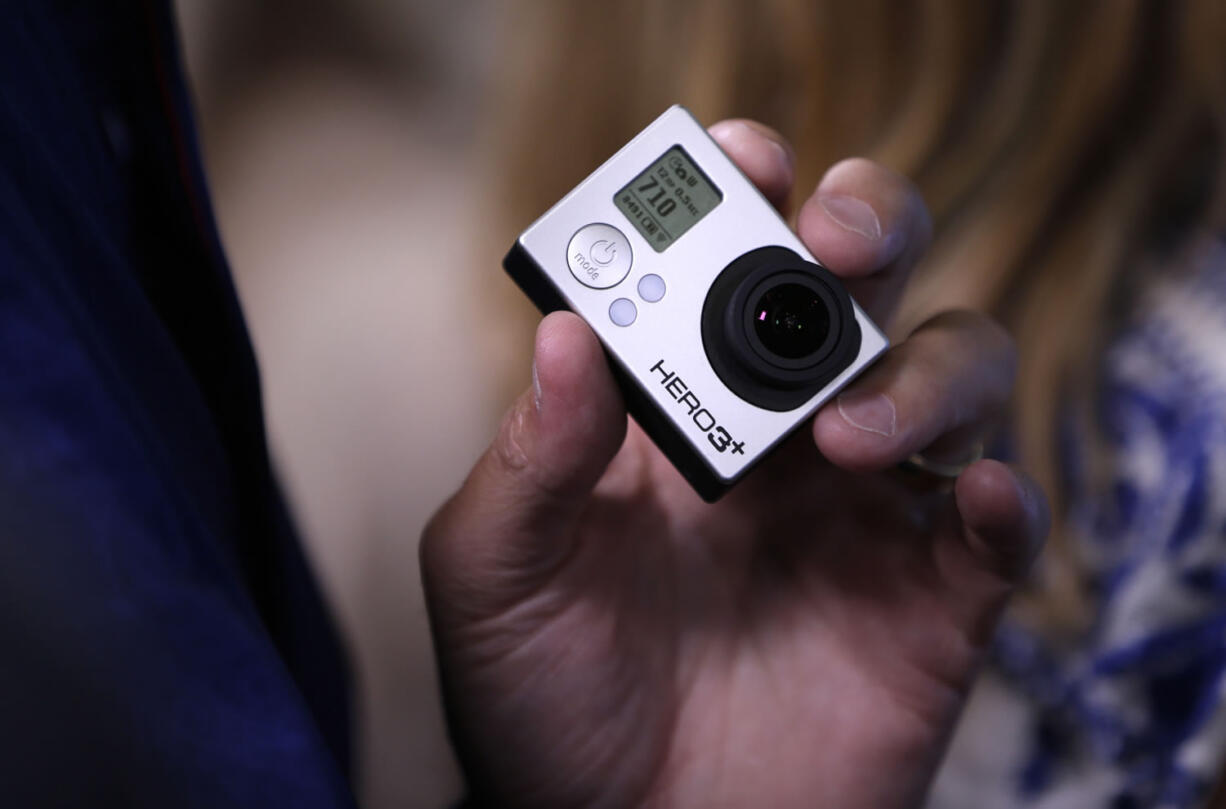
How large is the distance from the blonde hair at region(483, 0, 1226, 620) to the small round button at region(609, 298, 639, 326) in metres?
0.64

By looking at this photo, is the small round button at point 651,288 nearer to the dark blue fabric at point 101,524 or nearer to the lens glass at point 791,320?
the lens glass at point 791,320

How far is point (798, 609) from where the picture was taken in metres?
0.71

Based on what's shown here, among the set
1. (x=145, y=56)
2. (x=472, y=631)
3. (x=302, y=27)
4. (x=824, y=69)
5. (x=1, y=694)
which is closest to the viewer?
(x=1, y=694)

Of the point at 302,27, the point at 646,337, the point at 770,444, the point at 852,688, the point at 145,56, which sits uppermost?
the point at 302,27

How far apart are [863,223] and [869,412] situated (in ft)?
0.44

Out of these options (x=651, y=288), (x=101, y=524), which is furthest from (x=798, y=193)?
(x=101, y=524)

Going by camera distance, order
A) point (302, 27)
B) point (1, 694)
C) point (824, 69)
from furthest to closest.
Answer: point (302, 27) < point (824, 69) < point (1, 694)

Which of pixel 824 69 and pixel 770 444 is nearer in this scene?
pixel 770 444

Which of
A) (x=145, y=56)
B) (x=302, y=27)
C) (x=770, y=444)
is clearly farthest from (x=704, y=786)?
(x=302, y=27)

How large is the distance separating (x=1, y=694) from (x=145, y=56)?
39 cm

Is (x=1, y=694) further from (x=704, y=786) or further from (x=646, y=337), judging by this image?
(x=704, y=786)

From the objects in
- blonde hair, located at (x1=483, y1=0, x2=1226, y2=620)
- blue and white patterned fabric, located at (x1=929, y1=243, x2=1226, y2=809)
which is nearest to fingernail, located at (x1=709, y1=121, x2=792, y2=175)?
blonde hair, located at (x1=483, y1=0, x2=1226, y2=620)

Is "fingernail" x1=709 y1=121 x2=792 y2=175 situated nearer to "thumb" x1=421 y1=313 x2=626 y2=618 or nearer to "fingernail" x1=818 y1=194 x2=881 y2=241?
"fingernail" x1=818 y1=194 x2=881 y2=241

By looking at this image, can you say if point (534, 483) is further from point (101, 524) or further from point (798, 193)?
point (798, 193)
